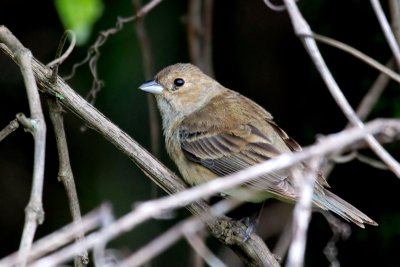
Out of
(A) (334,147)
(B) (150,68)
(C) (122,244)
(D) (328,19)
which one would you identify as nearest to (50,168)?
(C) (122,244)

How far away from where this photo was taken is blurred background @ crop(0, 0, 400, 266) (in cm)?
482

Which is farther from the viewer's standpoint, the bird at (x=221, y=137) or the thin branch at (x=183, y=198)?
the bird at (x=221, y=137)

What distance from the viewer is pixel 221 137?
4230mm

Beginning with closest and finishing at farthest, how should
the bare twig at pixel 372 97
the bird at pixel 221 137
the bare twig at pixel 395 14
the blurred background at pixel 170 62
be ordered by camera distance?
the bird at pixel 221 137, the bare twig at pixel 395 14, the bare twig at pixel 372 97, the blurred background at pixel 170 62

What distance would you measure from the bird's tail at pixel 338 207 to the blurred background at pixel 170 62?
44.6 inches

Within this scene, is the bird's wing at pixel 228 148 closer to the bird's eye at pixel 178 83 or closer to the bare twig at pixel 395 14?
the bird's eye at pixel 178 83

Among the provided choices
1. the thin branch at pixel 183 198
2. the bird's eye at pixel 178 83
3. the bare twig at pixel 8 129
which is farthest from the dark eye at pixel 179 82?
the thin branch at pixel 183 198

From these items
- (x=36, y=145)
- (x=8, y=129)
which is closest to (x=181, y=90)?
(x=8, y=129)

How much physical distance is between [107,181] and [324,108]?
68.5 inches

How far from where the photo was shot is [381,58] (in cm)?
474

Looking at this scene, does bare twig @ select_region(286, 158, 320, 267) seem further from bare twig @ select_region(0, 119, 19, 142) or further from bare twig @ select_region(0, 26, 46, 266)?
bare twig @ select_region(0, 119, 19, 142)

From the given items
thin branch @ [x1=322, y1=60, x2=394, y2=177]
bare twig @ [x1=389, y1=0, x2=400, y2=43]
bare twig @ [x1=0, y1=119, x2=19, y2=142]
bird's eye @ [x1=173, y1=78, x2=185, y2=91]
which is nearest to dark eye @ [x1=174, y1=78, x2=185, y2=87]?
bird's eye @ [x1=173, y1=78, x2=185, y2=91]

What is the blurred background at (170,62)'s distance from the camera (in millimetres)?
4816

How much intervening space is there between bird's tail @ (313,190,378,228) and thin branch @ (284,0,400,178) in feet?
2.24
